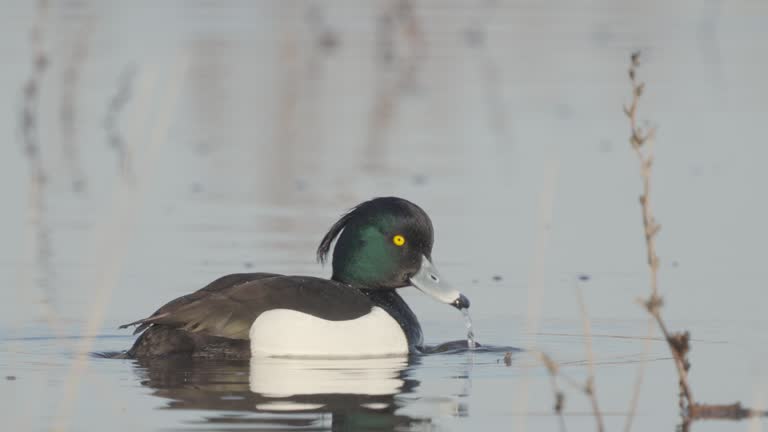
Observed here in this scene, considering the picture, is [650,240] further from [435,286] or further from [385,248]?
[385,248]

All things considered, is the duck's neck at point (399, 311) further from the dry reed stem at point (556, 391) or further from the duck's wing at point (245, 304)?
the dry reed stem at point (556, 391)

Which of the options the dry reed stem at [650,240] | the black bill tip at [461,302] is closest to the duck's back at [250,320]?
the black bill tip at [461,302]

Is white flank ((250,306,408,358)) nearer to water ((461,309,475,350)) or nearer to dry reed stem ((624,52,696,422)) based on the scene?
water ((461,309,475,350))

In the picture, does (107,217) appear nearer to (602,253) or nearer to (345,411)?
(602,253)

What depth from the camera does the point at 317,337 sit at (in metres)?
9.59

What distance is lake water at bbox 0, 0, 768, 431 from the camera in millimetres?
8633

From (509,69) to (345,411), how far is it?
1469 centimetres

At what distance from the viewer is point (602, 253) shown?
12430mm

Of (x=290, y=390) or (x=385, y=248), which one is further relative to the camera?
(x=385, y=248)

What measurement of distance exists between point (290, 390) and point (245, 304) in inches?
42.0

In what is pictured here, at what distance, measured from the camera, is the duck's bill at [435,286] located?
10.2 metres

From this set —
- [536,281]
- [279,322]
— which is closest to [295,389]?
[279,322]

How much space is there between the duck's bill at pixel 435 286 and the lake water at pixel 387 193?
279mm

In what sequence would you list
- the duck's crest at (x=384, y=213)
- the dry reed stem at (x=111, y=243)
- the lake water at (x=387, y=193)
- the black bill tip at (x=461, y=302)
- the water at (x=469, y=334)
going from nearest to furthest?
the dry reed stem at (x=111, y=243), the lake water at (x=387, y=193), the water at (x=469, y=334), the black bill tip at (x=461, y=302), the duck's crest at (x=384, y=213)
